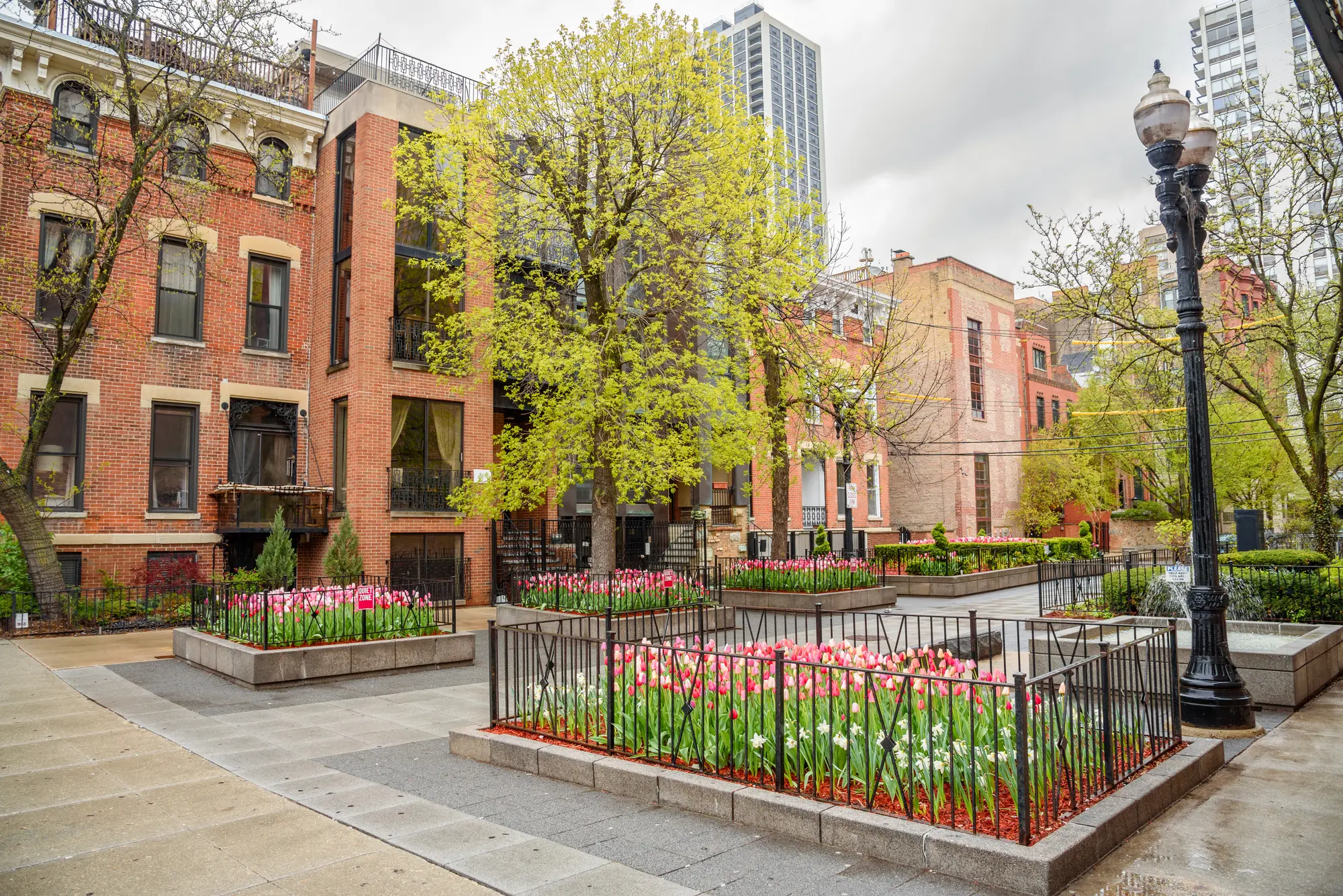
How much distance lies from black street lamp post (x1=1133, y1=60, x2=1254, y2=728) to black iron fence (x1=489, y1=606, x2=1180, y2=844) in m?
0.53

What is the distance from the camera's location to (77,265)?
1784 centimetres

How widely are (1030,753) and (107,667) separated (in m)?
12.5

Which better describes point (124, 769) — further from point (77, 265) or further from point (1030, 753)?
point (77, 265)

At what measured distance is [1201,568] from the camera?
314 inches

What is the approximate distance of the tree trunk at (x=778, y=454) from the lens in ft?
68.1

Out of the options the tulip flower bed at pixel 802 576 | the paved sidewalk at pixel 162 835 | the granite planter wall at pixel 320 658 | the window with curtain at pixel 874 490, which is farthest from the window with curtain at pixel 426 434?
the window with curtain at pixel 874 490

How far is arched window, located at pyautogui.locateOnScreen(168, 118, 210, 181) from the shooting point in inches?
747

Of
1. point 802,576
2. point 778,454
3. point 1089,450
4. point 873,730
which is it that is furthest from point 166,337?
point 1089,450

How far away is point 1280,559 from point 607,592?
12093mm

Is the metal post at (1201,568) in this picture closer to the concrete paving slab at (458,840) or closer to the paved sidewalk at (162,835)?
the concrete paving slab at (458,840)

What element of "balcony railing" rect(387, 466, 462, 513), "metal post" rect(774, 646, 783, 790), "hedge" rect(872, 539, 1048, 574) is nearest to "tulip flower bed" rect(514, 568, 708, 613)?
"balcony railing" rect(387, 466, 462, 513)

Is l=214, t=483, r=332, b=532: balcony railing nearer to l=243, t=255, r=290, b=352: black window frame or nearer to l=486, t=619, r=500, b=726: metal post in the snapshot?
l=243, t=255, r=290, b=352: black window frame

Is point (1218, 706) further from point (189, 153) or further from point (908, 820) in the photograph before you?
point (189, 153)

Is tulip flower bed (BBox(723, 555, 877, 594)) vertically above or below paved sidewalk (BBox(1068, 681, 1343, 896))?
above
